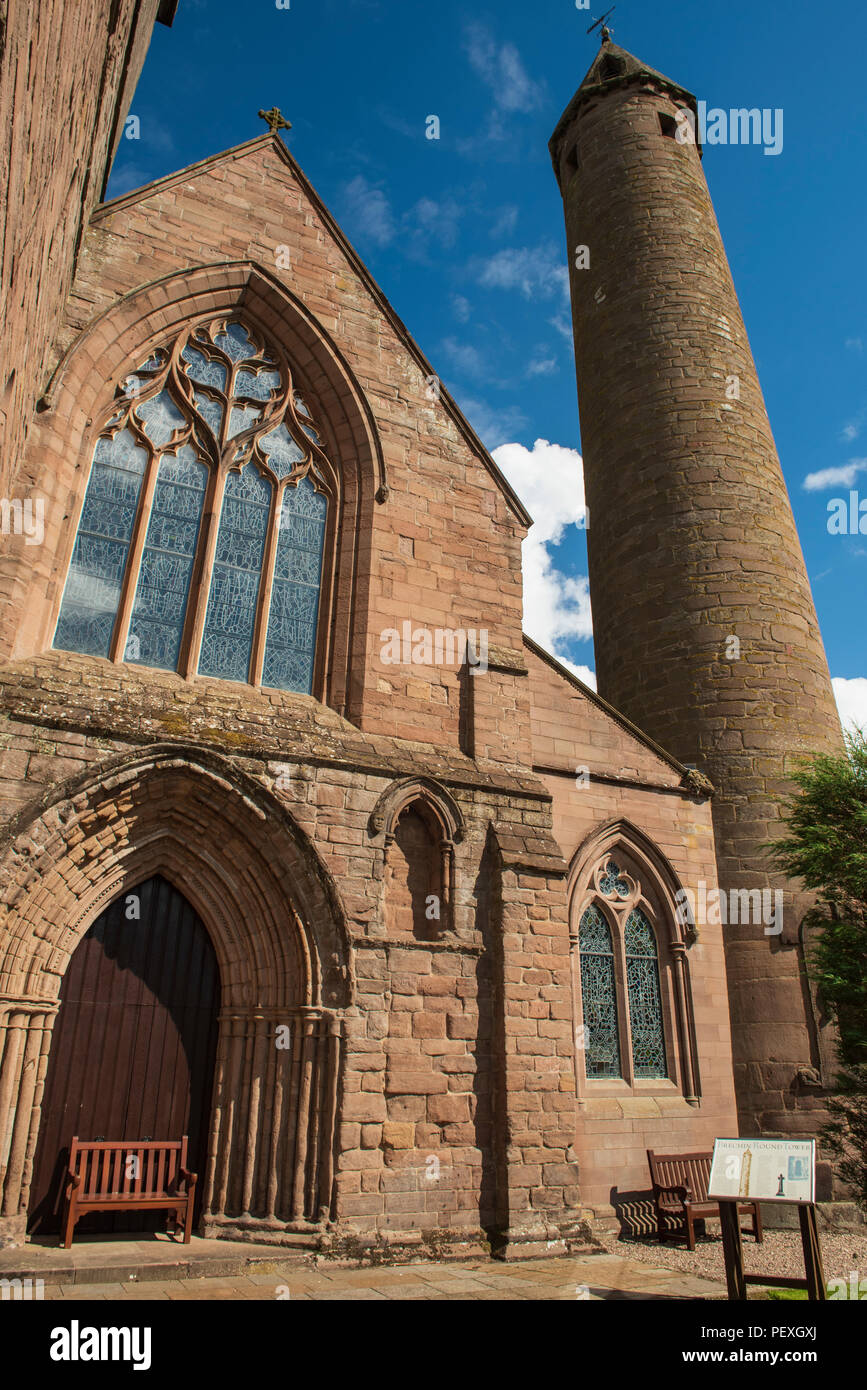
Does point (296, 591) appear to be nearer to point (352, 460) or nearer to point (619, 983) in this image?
point (352, 460)

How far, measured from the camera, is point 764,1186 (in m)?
5.03

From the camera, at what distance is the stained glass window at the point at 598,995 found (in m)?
9.12

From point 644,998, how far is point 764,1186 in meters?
4.63

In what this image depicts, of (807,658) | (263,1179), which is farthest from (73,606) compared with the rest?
(807,658)

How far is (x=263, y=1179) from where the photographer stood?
673 centimetres

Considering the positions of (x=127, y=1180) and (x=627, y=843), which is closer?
(x=127, y=1180)

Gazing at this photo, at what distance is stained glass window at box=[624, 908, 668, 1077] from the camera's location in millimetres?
9406

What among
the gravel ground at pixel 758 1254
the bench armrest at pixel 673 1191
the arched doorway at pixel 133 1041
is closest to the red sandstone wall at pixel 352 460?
the arched doorway at pixel 133 1041

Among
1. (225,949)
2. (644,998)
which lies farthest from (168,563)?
(644,998)

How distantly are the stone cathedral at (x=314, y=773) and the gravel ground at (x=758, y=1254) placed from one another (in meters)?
0.62

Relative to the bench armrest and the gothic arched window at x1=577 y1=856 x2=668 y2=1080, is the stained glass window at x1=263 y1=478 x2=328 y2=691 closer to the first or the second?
the gothic arched window at x1=577 y1=856 x2=668 y2=1080

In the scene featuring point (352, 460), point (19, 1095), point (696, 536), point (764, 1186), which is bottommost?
point (764, 1186)

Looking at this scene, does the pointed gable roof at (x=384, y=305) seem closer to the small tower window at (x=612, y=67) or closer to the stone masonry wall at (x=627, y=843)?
the stone masonry wall at (x=627, y=843)
